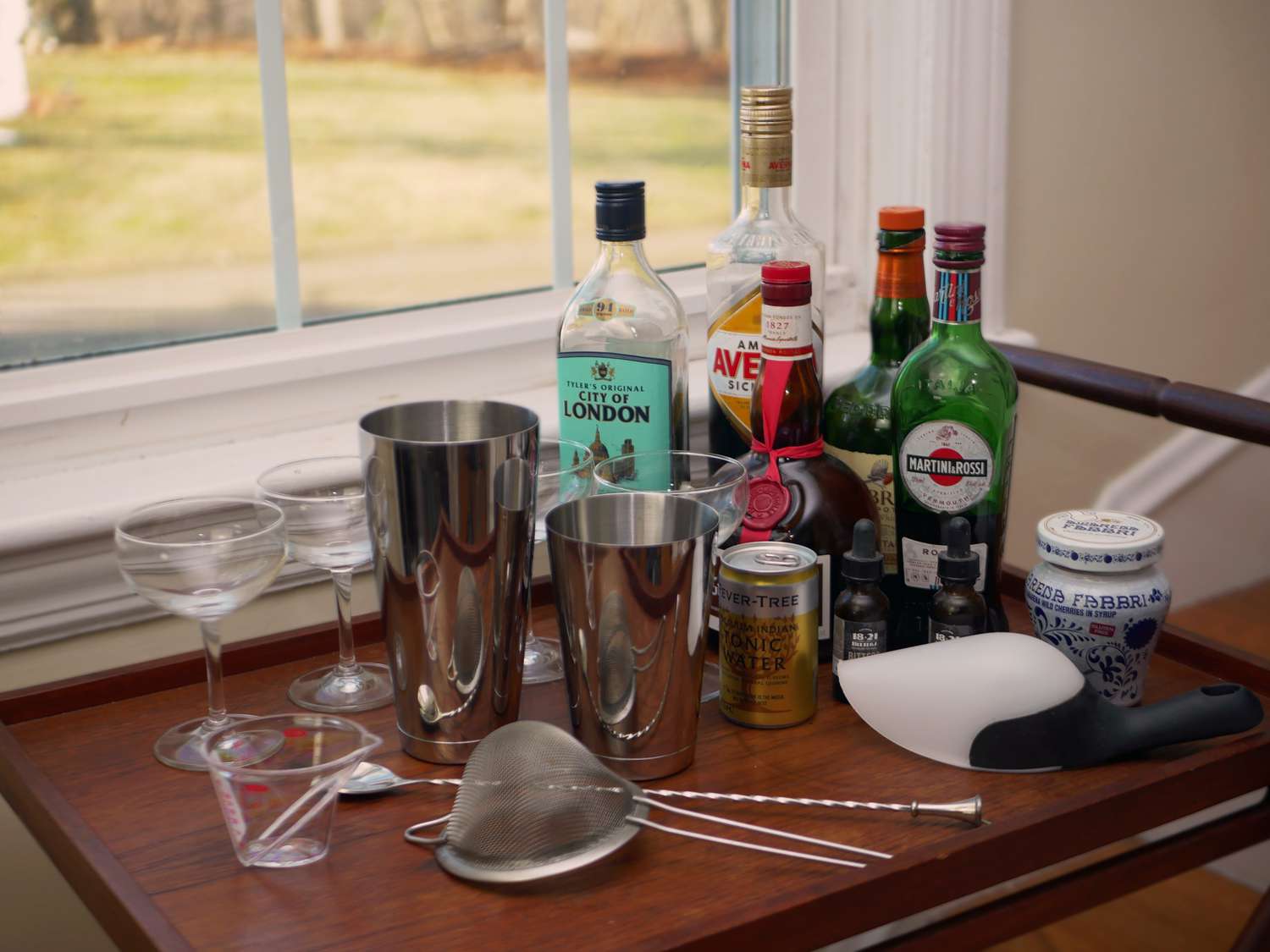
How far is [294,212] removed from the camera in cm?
140

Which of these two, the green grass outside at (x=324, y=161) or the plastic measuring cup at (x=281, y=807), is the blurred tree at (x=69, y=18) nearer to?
the green grass outside at (x=324, y=161)

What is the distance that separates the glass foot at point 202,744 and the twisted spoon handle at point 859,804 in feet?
0.31

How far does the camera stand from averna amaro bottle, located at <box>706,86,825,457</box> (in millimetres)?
1019

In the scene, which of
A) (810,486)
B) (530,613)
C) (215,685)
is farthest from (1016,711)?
(215,685)

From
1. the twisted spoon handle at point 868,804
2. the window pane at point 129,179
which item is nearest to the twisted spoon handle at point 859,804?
the twisted spoon handle at point 868,804

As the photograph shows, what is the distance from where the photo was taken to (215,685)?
3.05ft

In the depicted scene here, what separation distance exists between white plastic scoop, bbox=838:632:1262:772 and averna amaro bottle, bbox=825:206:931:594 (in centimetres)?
14

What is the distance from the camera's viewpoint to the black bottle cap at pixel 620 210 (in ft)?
3.18

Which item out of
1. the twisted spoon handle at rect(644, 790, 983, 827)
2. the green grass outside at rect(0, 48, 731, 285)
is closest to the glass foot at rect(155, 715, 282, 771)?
the twisted spoon handle at rect(644, 790, 983, 827)

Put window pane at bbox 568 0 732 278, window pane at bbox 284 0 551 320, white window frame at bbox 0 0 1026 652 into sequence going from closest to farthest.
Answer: white window frame at bbox 0 0 1026 652
window pane at bbox 284 0 551 320
window pane at bbox 568 0 732 278

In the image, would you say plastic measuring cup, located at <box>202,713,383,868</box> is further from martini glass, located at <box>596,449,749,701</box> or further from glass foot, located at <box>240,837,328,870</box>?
martini glass, located at <box>596,449,749,701</box>

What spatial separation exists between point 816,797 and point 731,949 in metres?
0.16

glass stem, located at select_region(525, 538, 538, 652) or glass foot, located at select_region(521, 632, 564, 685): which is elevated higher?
glass stem, located at select_region(525, 538, 538, 652)

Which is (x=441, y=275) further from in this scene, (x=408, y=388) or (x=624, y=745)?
(x=624, y=745)
